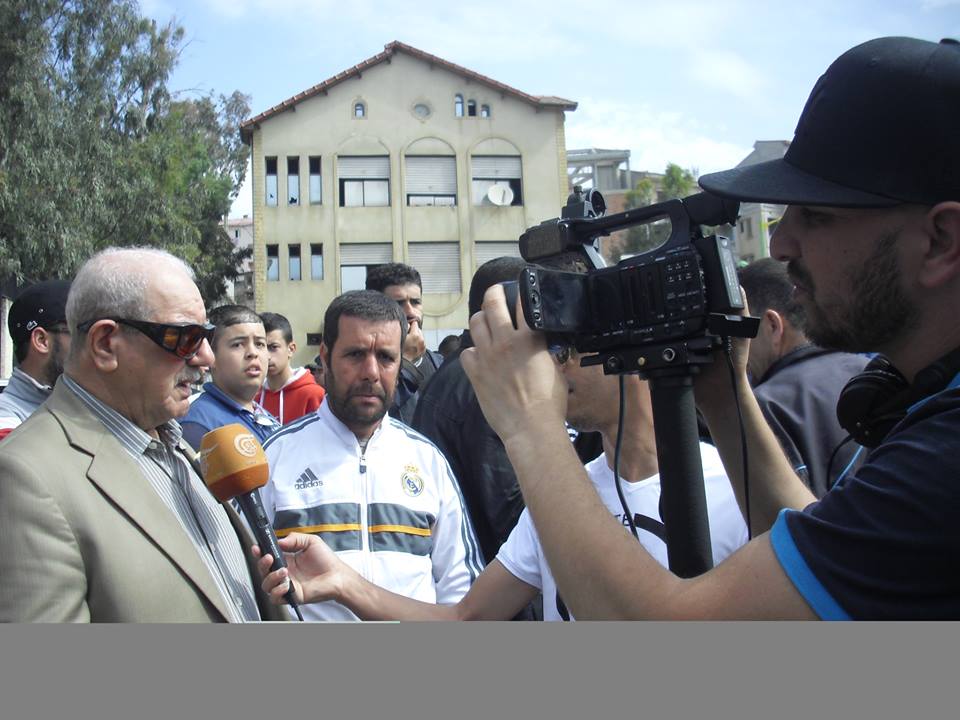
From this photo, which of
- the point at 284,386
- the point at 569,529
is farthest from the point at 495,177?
the point at 569,529

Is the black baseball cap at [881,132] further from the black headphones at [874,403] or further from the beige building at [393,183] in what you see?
the beige building at [393,183]

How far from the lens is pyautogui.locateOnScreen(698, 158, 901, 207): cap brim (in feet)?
4.37

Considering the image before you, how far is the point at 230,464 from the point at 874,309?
5.09ft

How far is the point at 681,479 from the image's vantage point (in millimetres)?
1552

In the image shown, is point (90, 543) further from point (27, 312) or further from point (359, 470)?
point (27, 312)

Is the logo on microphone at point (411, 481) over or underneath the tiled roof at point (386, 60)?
underneath

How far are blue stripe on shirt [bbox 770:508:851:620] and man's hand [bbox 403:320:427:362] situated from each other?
4.40 metres

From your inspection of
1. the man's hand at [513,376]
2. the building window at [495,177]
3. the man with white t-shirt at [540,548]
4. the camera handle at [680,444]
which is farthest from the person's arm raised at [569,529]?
the building window at [495,177]

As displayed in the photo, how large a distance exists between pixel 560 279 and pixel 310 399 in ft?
17.3

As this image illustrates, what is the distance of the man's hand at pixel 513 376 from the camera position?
1475mm

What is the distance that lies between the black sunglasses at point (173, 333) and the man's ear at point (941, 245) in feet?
5.85

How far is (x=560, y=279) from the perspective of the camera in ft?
Answer: 5.11

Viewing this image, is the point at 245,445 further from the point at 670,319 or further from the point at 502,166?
the point at 502,166

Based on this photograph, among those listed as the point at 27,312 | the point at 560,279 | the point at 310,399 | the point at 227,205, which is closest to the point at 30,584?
the point at 560,279
